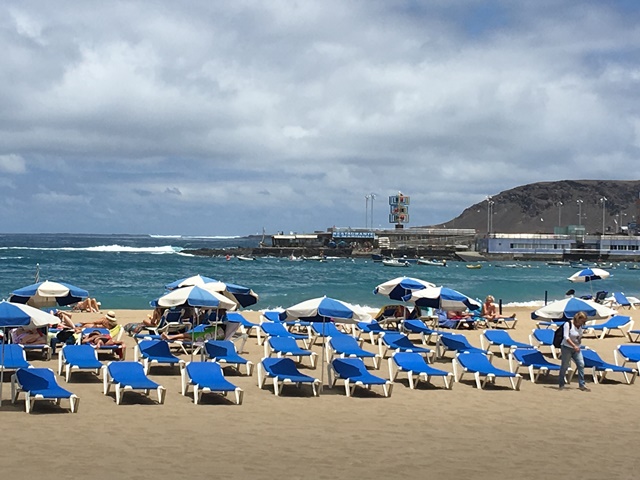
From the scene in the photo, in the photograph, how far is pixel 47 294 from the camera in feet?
53.9

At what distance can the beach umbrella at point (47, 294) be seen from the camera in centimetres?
1644

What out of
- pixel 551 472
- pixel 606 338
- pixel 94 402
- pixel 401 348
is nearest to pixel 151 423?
pixel 94 402

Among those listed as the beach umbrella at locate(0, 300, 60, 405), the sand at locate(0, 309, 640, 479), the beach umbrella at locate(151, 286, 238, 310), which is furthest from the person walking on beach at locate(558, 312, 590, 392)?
the beach umbrella at locate(0, 300, 60, 405)

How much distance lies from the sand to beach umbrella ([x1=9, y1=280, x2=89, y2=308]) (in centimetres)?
439

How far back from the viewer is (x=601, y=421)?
10172mm

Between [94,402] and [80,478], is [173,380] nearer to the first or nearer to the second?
[94,402]

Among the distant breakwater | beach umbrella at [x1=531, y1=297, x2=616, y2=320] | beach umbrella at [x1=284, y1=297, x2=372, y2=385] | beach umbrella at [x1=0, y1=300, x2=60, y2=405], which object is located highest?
beach umbrella at [x1=0, y1=300, x2=60, y2=405]

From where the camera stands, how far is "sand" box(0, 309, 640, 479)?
7.46m

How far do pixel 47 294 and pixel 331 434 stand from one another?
9.41m

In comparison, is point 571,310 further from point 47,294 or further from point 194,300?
point 47,294

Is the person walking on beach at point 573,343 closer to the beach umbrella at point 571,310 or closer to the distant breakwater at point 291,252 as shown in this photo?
the beach umbrella at point 571,310

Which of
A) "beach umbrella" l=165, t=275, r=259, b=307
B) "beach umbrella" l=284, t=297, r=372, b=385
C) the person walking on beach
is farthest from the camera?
"beach umbrella" l=165, t=275, r=259, b=307

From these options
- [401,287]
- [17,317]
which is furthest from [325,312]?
[401,287]

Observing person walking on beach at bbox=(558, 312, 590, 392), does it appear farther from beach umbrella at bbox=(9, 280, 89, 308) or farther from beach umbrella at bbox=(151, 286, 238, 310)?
A: beach umbrella at bbox=(9, 280, 89, 308)
